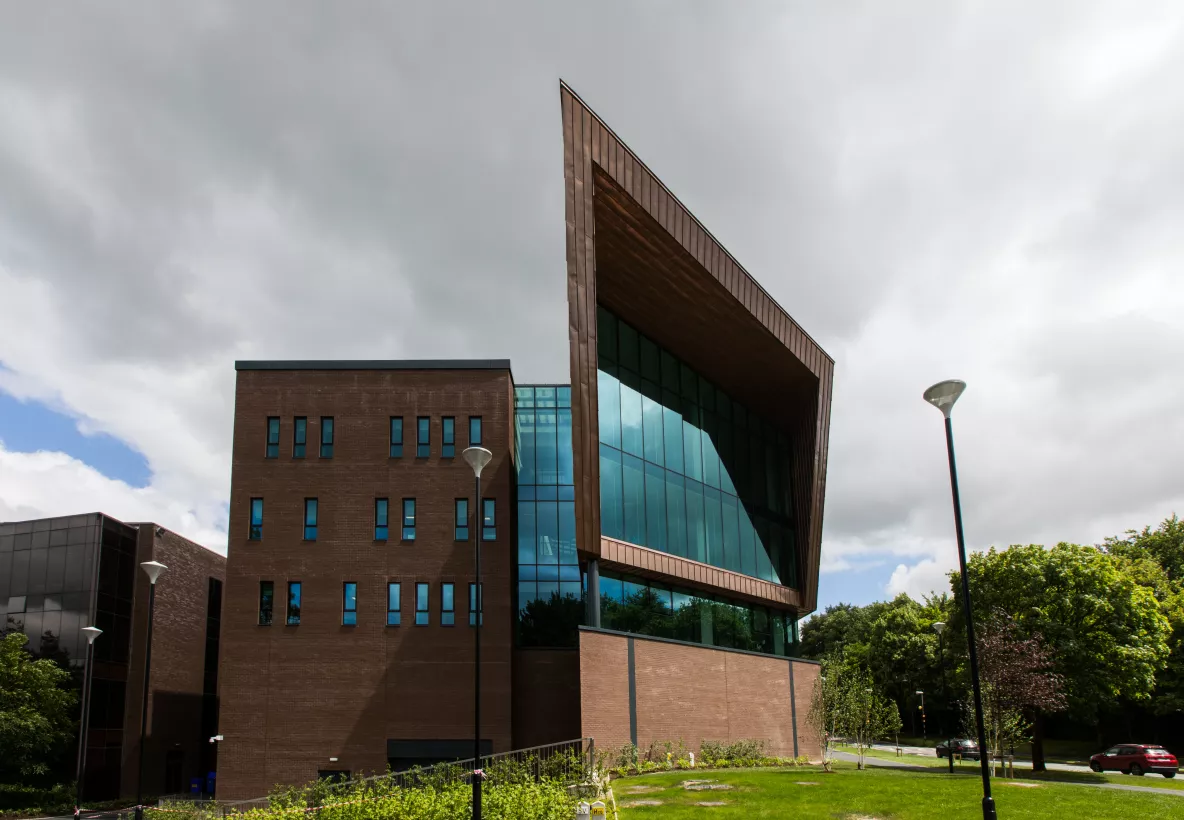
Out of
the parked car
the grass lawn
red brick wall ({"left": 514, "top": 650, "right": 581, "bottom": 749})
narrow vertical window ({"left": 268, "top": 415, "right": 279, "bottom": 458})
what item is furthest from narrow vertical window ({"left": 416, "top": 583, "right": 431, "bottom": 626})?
the parked car

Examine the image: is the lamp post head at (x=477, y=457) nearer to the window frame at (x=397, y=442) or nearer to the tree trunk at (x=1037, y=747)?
the window frame at (x=397, y=442)

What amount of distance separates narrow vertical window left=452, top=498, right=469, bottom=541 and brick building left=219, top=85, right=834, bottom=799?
9cm

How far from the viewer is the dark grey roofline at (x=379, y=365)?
3894 centimetres

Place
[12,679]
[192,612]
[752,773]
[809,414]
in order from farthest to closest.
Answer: [192,612]
[809,414]
[12,679]
[752,773]

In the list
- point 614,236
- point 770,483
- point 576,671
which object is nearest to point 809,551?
point 770,483

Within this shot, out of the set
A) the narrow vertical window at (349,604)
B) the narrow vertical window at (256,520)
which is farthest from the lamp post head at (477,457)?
the narrow vertical window at (256,520)

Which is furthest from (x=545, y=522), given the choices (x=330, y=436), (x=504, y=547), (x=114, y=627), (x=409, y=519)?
(x=114, y=627)

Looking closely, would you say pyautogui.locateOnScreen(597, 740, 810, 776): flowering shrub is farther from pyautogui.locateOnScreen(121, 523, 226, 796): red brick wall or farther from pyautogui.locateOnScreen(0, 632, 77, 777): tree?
pyautogui.locateOnScreen(121, 523, 226, 796): red brick wall

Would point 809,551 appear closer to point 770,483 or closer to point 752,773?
point 770,483

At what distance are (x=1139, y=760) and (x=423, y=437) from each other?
118ft

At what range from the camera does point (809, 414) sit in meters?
44.9

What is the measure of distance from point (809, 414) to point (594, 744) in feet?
71.3

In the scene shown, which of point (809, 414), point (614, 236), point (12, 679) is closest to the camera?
point (614, 236)

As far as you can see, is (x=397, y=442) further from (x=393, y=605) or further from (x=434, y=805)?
(x=434, y=805)
